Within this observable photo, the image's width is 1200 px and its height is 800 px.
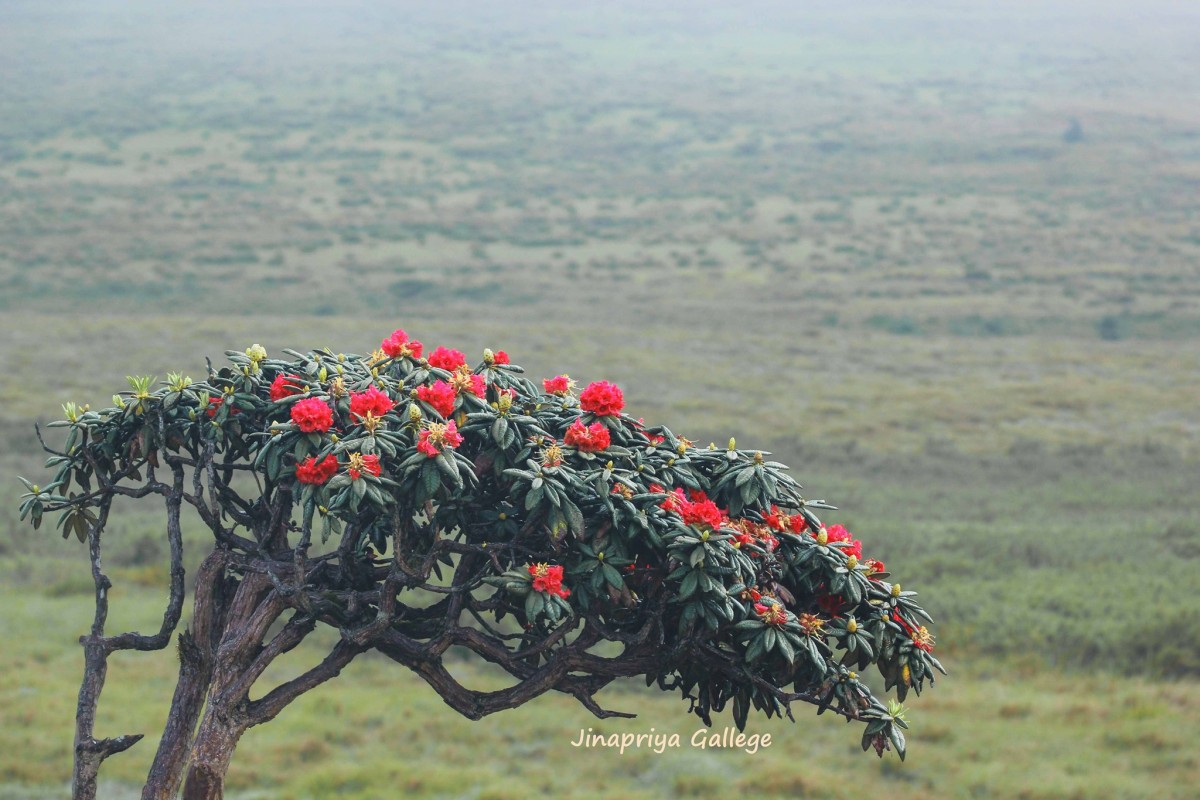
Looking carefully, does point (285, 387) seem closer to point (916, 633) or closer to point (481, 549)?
point (481, 549)

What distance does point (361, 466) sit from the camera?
616cm

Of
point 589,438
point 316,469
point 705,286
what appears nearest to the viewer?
point 316,469

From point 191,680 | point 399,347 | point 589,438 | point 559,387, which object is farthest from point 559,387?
point 191,680

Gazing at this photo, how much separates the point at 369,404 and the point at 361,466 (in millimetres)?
531

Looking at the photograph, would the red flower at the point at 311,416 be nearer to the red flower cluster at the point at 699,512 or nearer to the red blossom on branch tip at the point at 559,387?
the red blossom on branch tip at the point at 559,387

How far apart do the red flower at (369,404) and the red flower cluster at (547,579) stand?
1.20 m

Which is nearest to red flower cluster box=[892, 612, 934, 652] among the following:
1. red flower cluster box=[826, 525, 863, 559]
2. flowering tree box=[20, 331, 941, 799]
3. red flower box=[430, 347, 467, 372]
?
flowering tree box=[20, 331, 941, 799]

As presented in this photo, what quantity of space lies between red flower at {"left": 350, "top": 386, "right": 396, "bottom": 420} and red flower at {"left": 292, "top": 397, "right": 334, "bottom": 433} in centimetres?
15

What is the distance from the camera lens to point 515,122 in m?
79.8

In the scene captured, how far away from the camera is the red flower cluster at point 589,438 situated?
672 centimetres

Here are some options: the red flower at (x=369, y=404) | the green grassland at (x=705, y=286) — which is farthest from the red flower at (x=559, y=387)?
the green grassland at (x=705, y=286)

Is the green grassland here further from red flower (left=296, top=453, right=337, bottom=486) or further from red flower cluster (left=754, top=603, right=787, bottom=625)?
red flower (left=296, top=453, right=337, bottom=486)

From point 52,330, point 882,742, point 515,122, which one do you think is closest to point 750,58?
point 515,122

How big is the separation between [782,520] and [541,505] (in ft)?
5.02
